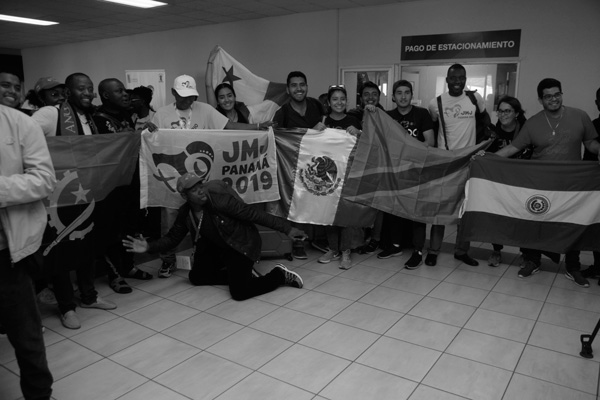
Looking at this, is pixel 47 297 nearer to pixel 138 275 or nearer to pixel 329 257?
pixel 138 275

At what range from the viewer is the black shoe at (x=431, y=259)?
425 centimetres

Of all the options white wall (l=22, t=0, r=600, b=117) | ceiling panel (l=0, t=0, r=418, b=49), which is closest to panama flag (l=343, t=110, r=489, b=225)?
white wall (l=22, t=0, r=600, b=117)

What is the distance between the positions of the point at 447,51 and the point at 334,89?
10.3 feet

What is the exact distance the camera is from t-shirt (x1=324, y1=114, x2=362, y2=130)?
4.32 meters

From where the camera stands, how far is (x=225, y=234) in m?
3.43

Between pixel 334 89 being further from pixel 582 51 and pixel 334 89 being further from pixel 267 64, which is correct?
pixel 267 64

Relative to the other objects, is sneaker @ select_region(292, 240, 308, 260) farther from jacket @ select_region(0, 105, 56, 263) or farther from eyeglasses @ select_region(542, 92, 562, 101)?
jacket @ select_region(0, 105, 56, 263)

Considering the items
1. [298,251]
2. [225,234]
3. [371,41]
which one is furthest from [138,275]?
[371,41]

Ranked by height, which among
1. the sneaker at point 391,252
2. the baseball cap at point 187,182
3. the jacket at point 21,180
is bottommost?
the sneaker at point 391,252

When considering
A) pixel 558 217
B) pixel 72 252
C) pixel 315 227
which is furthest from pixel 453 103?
pixel 72 252

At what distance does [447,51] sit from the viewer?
6559 millimetres

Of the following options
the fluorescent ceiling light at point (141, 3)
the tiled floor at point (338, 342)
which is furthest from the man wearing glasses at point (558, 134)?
the fluorescent ceiling light at point (141, 3)

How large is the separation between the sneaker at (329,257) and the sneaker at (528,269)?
5.34 feet

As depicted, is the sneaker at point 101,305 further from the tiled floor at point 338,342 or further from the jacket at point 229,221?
the jacket at point 229,221
